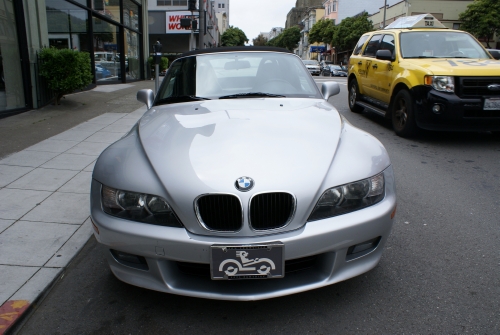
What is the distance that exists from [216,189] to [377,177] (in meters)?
0.95

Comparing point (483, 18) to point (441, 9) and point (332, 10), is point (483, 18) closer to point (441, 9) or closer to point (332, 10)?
point (441, 9)

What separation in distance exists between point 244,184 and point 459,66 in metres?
5.53

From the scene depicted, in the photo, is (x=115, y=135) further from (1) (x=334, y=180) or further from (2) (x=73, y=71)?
(1) (x=334, y=180)

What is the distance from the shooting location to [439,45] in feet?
24.8

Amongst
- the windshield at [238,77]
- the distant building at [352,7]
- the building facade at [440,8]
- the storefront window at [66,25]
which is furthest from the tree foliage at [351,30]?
the windshield at [238,77]

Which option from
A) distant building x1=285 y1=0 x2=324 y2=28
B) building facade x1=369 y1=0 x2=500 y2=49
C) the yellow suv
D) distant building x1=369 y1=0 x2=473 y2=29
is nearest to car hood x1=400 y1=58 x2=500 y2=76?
the yellow suv

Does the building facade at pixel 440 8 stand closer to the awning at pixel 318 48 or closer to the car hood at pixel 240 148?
the awning at pixel 318 48

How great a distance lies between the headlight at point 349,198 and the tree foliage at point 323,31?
65.8 m

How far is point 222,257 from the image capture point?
209cm

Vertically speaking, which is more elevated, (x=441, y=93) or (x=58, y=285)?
(x=441, y=93)

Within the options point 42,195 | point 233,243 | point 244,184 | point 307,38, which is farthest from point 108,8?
point 307,38

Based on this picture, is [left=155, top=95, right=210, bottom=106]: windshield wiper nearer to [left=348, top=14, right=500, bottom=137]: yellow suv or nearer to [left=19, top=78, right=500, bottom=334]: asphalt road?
[left=19, top=78, right=500, bottom=334]: asphalt road

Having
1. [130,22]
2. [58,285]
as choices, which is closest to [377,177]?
[58,285]

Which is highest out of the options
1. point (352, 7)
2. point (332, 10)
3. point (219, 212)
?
point (352, 7)
